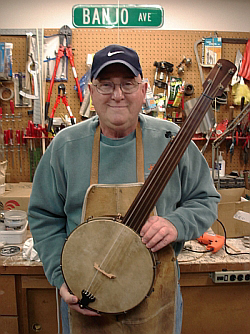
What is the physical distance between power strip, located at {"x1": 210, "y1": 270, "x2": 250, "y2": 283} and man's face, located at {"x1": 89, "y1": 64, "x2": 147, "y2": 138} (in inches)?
40.5

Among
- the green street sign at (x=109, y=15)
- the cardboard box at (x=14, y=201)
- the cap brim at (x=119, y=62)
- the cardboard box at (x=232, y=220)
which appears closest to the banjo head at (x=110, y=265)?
the cap brim at (x=119, y=62)

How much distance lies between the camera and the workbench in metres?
1.56

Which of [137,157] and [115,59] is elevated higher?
[115,59]

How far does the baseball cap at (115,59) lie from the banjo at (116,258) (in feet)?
1.00

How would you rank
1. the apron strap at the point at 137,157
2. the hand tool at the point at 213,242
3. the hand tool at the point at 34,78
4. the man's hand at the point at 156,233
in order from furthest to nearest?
1. the hand tool at the point at 34,78
2. the hand tool at the point at 213,242
3. the apron strap at the point at 137,157
4. the man's hand at the point at 156,233

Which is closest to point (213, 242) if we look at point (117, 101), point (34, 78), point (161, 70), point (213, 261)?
point (213, 261)

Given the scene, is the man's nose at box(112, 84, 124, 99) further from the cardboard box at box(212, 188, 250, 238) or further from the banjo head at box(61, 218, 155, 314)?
the cardboard box at box(212, 188, 250, 238)

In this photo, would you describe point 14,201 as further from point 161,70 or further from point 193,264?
point 161,70

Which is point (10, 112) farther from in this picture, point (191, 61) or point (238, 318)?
point (238, 318)

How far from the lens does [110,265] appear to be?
0.88 metres

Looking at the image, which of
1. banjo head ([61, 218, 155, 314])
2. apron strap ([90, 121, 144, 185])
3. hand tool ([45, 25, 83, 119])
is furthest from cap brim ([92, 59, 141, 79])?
hand tool ([45, 25, 83, 119])

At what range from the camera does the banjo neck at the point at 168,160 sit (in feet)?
2.87

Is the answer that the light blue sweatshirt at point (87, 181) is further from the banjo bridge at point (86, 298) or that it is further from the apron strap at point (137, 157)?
the banjo bridge at point (86, 298)

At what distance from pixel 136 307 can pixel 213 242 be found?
93 centimetres
